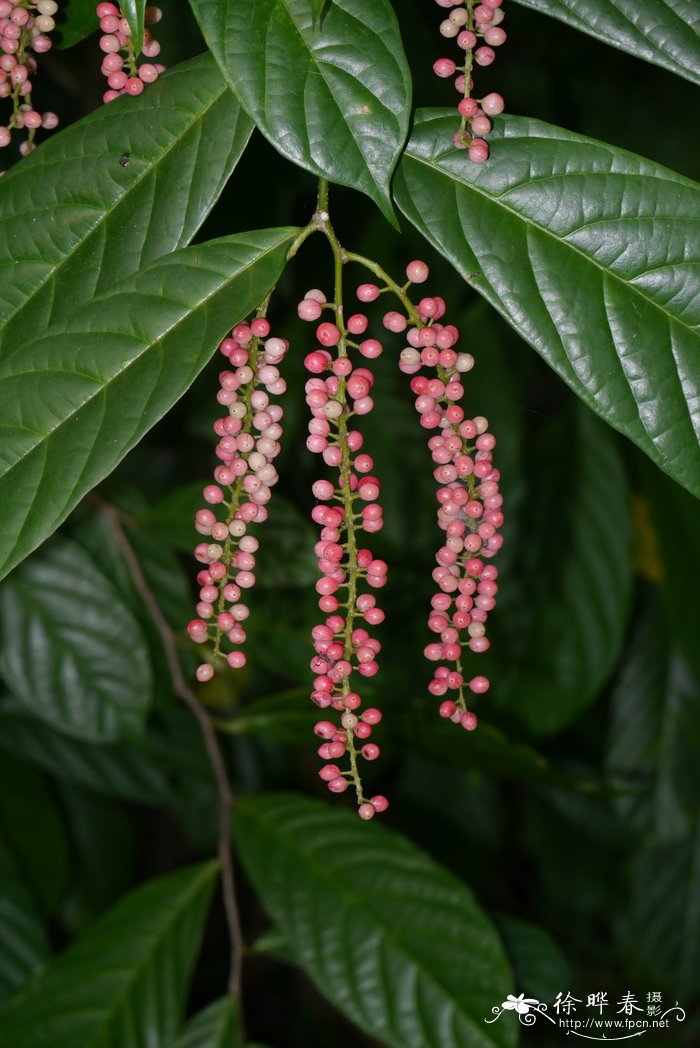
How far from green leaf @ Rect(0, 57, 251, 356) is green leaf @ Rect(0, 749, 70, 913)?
129cm

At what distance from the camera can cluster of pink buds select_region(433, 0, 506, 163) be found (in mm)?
733

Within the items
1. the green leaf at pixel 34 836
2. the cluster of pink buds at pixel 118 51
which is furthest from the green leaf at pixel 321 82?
the green leaf at pixel 34 836

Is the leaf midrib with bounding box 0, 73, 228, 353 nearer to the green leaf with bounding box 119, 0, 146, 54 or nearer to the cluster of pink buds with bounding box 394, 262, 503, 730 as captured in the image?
the green leaf with bounding box 119, 0, 146, 54

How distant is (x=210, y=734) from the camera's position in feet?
4.87

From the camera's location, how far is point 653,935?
2252 millimetres

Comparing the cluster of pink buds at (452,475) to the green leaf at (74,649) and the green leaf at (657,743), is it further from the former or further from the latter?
the green leaf at (657,743)

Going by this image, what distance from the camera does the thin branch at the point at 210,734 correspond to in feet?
4.73

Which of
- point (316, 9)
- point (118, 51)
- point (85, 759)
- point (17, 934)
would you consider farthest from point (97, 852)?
point (316, 9)

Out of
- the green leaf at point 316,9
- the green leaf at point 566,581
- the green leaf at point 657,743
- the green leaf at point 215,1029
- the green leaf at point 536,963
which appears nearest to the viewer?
the green leaf at point 316,9

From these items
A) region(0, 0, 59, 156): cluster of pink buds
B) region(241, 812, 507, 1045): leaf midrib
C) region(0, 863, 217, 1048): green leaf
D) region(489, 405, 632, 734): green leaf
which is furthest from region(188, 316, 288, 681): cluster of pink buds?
region(489, 405, 632, 734): green leaf

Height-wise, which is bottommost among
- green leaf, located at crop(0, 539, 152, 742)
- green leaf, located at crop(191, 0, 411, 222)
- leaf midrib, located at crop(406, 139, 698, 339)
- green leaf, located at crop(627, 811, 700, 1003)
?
green leaf, located at crop(627, 811, 700, 1003)

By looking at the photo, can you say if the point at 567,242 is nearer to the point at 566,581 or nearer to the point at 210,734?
the point at 210,734

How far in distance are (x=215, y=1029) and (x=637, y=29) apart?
4.23 ft

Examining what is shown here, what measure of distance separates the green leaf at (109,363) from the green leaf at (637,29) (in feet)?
0.91
